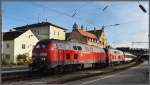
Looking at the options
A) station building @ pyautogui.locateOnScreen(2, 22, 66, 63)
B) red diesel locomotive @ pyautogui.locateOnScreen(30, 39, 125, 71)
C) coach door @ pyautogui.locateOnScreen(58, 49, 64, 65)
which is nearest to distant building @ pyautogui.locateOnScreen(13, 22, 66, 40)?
station building @ pyautogui.locateOnScreen(2, 22, 66, 63)

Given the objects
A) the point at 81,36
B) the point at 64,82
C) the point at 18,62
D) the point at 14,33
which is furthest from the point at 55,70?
the point at 81,36

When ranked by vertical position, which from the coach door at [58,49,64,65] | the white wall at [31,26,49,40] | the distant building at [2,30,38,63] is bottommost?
the coach door at [58,49,64,65]

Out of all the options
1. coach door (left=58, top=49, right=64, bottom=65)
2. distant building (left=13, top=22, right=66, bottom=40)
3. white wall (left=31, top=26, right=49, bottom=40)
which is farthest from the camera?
white wall (left=31, top=26, right=49, bottom=40)

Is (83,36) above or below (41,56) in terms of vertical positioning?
above

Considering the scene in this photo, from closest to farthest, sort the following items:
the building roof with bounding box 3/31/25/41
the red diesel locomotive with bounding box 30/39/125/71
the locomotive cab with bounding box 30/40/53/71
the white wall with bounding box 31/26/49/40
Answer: the locomotive cab with bounding box 30/40/53/71 → the red diesel locomotive with bounding box 30/39/125/71 → the white wall with bounding box 31/26/49/40 → the building roof with bounding box 3/31/25/41

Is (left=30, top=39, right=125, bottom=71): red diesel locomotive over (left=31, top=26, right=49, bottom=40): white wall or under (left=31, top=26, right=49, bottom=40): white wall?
under

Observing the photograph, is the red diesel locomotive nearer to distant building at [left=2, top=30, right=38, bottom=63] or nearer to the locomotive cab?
the locomotive cab

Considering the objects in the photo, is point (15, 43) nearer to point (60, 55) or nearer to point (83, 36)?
point (83, 36)

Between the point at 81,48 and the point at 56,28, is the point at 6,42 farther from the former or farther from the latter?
the point at 81,48

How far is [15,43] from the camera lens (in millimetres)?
65562

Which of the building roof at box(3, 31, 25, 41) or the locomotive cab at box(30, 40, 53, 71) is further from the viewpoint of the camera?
the building roof at box(3, 31, 25, 41)

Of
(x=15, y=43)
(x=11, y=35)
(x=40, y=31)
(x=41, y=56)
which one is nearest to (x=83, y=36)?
(x=15, y=43)

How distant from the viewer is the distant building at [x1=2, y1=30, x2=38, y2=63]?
6419 centimetres

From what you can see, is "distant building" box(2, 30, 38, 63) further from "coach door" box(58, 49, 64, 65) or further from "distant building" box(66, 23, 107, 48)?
"coach door" box(58, 49, 64, 65)
